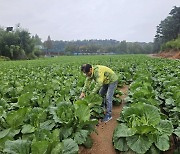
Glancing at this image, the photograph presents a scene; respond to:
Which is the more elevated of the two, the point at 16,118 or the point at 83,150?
the point at 16,118

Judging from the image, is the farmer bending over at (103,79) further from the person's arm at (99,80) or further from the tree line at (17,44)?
the tree line at (17,44)

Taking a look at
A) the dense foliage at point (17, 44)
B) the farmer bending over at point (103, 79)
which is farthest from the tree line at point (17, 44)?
the farmer bending over at point (103, 79)

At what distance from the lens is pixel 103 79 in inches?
207

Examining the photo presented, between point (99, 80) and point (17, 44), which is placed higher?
point (99, 80)

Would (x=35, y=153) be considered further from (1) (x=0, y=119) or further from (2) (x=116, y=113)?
(2) (x=116, y=113)

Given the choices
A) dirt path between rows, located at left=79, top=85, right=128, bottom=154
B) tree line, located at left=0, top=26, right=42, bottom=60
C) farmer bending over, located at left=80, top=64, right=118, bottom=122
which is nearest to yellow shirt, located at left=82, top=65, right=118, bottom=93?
farmer bending over, located at left=80, top=64, right=118, bottom=122

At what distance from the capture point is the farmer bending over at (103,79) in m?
5.10

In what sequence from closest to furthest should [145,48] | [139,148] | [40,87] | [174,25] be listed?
1. [139,148]
2. [40,87]
3. [174,25]
4. [145,48]

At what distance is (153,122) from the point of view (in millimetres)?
4070

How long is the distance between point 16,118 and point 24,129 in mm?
241

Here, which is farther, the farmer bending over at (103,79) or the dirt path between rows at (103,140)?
the farmer bending over at (103,79)

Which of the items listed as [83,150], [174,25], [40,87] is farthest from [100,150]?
[174,25]

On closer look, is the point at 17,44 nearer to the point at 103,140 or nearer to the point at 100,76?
the point at 100,76

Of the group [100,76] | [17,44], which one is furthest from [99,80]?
[17,44]
